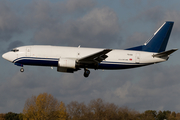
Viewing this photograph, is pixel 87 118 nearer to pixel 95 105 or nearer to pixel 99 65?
pixel 95 105

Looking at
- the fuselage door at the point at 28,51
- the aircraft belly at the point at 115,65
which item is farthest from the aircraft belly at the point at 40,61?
the aircraft belly at the point at 115,65

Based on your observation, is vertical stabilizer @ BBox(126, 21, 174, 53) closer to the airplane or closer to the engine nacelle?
the airplane

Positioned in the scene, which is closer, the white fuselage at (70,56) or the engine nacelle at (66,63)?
the engine nacelle at (66,63)

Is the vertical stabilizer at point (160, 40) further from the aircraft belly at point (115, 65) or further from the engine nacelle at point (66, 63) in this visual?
the engine nacelle at point (66, 63)

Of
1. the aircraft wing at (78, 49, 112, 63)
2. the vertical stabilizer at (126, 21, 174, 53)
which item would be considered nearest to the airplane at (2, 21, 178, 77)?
the aircraft wing at (78, 49, 112, 63)

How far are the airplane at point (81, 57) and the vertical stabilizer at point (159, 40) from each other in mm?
394

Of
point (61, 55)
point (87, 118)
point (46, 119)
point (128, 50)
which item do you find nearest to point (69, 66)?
point (61, 55)

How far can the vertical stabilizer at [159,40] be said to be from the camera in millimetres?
54200

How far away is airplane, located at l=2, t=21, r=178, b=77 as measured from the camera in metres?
49.4

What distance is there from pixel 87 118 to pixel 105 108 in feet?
18.0

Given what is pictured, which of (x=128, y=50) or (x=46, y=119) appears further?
(x=46, y=119)

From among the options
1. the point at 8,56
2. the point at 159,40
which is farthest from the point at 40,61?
the point at 159,40

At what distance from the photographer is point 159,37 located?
55000 mm

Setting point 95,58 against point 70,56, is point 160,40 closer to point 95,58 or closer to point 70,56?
point 95,58
